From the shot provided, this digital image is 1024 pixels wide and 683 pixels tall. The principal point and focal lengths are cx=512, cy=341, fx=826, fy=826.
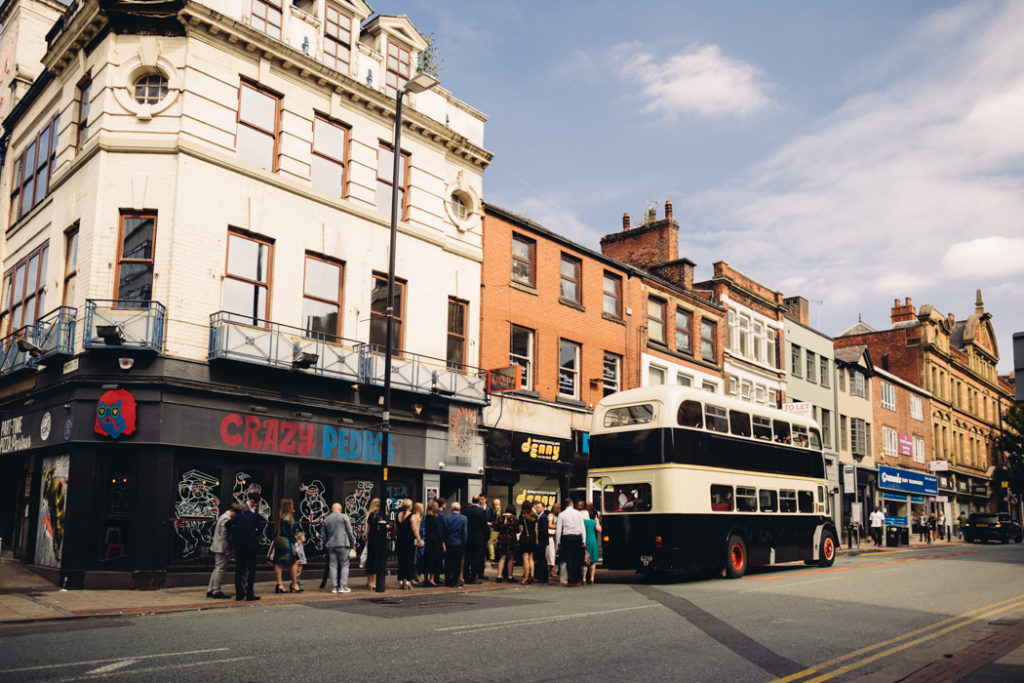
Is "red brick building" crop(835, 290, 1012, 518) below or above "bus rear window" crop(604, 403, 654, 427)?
above

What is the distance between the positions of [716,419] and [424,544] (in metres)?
7.65

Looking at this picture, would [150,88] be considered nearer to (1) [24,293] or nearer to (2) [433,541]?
(1) [24,293]

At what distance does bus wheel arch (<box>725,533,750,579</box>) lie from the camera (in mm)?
19953

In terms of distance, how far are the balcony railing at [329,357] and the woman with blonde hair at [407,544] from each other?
12.8ft

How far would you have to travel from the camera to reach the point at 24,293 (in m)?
20.7

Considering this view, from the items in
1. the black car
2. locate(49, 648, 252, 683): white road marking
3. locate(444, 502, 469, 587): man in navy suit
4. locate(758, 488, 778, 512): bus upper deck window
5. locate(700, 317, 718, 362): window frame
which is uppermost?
locate(700, 317, 718, 362): window frame

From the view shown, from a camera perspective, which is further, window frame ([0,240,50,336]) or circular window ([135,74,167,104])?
window frame ([0,240,50,336])

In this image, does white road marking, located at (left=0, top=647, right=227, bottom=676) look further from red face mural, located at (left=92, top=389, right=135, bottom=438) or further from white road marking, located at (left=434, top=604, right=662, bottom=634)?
red face mural, located at (left=92, top=389, right=135, bottom=438)

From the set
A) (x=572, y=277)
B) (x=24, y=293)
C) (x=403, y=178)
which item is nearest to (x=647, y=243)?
(x=572, y=277)

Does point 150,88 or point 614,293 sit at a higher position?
point 150,88

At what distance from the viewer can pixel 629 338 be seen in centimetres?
3034

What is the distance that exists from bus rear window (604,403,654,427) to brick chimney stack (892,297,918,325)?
163ft

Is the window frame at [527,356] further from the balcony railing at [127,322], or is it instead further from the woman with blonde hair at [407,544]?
the balcony railing at [127,322]

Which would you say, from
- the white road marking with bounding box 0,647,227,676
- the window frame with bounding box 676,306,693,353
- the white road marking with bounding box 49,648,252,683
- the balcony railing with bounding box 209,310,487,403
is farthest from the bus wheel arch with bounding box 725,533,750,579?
the white road marking with bounding box 49,648,252,683
